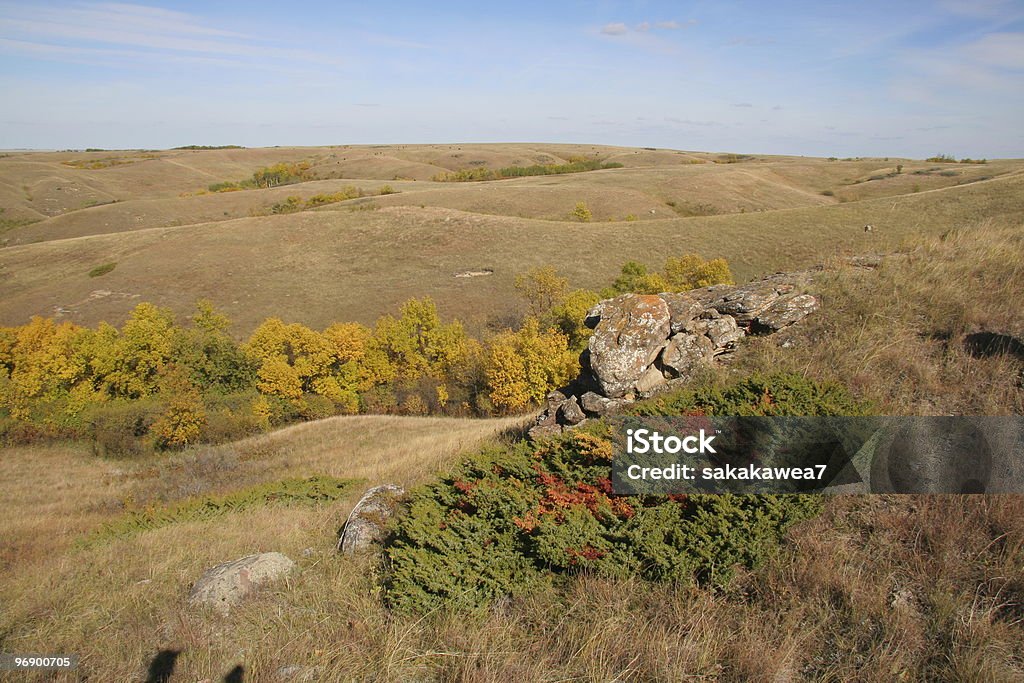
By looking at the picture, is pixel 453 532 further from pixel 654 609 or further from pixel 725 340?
pixel 725 340

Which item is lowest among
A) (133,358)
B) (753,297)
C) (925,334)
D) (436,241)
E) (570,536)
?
(133,358)

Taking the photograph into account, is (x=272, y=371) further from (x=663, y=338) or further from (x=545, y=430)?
(x=663, y=338)

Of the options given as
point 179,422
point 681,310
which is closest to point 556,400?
point 681,310

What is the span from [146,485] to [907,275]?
2300 centimetres

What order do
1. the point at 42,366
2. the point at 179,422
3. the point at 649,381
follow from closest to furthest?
1. the point at 649,381
2. the point at 179,422
3. the point at 42,366

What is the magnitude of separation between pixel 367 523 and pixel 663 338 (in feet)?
19.0

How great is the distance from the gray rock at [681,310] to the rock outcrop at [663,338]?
0.06ft

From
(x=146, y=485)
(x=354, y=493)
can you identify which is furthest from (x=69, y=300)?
(x=354, y=493)

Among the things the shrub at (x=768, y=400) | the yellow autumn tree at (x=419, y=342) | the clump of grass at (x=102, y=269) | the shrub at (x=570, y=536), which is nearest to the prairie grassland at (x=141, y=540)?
the shrub at (x=570, y=536)

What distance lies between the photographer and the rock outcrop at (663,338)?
8.93 meters

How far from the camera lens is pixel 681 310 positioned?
384 inches

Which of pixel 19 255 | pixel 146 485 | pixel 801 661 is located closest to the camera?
pixel 801 661

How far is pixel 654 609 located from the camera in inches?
177

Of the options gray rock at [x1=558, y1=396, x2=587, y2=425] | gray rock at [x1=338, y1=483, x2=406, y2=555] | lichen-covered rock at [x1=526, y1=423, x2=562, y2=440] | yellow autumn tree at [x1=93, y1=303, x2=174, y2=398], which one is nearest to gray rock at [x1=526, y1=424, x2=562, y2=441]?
lichen-covered rock at [x1=526, y1=423, x2=562, y2=440]
